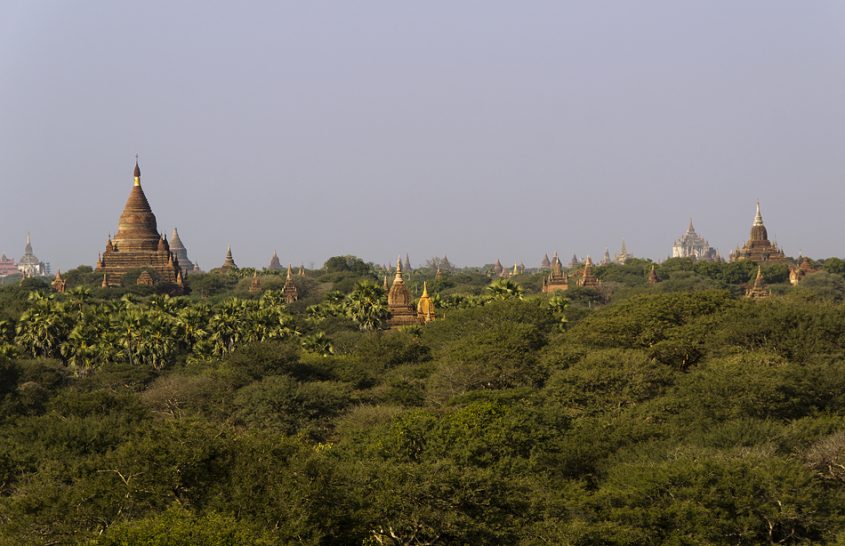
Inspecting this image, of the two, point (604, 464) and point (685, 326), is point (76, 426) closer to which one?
point (604, 464)

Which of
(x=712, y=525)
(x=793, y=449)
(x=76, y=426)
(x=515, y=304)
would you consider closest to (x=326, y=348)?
(x=515, y=304)

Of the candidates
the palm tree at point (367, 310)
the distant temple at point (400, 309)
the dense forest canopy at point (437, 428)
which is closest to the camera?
the dense forest canopy at point (437, 428)

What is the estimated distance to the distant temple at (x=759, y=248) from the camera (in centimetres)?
15125

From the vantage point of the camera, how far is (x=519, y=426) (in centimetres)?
3688

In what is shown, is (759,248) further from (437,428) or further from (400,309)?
(437,428)

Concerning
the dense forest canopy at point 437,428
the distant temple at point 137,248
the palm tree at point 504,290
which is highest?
the distant temple at point 137,248

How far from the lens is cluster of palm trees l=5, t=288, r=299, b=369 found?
64500mm

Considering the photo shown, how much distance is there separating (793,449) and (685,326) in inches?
818

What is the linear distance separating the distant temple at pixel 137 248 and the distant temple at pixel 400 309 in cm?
4507

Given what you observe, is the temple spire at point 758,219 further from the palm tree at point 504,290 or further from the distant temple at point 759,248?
the palm tree at point 504,290

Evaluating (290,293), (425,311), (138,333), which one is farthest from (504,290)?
(290,293)

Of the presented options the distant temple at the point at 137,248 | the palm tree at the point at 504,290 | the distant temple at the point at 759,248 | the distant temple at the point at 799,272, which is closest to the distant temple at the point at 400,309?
the palm tree at the point at 504,290

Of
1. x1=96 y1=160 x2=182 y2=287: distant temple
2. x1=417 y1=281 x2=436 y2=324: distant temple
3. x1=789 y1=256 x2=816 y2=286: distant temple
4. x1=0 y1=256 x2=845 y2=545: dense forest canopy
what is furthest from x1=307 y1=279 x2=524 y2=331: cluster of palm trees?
x1=789 y1=256 x2=816 y2=286: distant temple

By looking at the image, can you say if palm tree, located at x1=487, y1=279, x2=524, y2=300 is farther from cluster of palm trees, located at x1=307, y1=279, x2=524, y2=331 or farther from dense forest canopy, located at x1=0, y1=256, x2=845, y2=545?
dense forest canopy, located at x1=0, y1=256, x2=845, y2=545
